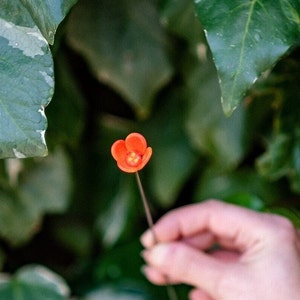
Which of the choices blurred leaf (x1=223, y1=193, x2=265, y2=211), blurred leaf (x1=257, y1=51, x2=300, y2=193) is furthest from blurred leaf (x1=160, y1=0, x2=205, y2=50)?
blurred leaf (x1=223, y1=193, x2=265, y2=211)

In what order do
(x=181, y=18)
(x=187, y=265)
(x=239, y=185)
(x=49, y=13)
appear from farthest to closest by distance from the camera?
(x=239, y=185), (x=181, y=18), (x=187, y=265), (x=49, y=13)

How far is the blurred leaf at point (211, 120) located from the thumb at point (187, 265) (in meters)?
0.23

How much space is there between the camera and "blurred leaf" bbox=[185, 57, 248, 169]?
3.14ft

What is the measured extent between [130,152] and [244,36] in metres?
0.14

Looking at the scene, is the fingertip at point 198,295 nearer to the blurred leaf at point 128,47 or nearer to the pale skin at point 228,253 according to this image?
the pale skin at point 228,253

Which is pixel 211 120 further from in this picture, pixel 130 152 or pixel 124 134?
pixel 130 152

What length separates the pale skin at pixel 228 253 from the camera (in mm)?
658

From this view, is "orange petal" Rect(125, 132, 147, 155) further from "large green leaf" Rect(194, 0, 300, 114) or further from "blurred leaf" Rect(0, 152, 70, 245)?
"blurred leaf" Rect(0, 152, 70, 245)

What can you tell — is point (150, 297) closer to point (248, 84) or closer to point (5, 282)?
point (5, 282)

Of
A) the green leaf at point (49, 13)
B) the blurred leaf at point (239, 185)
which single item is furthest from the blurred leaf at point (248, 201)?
the green leaf at point (49, 13)

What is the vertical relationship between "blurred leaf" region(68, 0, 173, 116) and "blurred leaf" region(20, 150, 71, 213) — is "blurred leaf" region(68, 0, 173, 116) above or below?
above

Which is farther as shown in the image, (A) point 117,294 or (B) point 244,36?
(A) point 117,294

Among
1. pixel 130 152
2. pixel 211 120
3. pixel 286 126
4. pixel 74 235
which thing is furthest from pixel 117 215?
pixel 130 152

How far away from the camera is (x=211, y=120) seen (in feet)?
3.19
